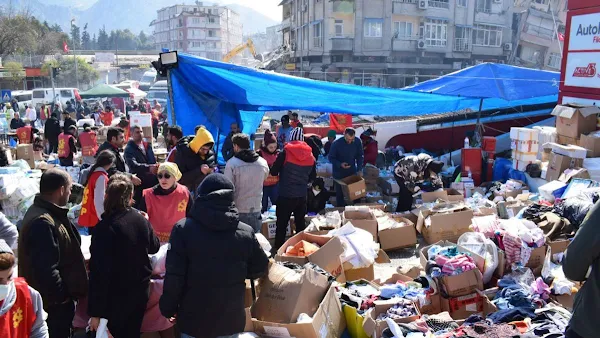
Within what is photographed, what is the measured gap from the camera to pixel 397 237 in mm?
6152

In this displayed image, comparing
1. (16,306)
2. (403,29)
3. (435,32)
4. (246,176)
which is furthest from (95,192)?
(435,32)

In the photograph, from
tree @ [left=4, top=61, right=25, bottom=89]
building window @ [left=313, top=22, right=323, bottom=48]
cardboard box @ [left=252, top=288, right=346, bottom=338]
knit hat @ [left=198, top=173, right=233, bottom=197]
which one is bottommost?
cardboard box @ [left=252, top=288, right=346, bottom=338]

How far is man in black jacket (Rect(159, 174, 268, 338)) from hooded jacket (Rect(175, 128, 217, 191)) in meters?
2.49

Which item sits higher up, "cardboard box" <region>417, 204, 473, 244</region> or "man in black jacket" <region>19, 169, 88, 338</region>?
"man in black jacket" <region>19, 169, 88, 338</region>

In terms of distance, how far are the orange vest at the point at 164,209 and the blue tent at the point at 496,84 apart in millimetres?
6349

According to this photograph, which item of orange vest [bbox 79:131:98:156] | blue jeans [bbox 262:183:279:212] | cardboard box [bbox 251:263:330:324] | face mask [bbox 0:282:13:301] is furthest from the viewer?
orange vest [bbox 79:131:98:156]

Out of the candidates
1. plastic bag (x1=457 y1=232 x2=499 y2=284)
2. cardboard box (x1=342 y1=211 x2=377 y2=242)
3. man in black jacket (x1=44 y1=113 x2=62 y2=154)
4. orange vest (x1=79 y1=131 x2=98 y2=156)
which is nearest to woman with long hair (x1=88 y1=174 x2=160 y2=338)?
plastic bag (x1=457 y1=232 x2=499 y2=284)

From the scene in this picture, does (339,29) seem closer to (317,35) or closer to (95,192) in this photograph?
(317,35)

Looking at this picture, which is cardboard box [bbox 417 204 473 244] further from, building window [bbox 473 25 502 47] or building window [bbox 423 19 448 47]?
building window [bbox 473 25 502 47]

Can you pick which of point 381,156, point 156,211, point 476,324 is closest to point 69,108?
point 381,156

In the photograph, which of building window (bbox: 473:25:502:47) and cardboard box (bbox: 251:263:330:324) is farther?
building window (bbox: 473:25:502:47)

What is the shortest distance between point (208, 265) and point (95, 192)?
81.6 inches

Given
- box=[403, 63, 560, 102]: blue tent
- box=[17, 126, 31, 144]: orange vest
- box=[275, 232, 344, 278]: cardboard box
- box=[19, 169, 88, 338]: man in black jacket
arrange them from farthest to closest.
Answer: box=[17, 126, 31, 144]: orange vest
box=[403, 63, 560, 102]: blue tent
box=[275, 232, 344, 278]: cardboard box
box=[19, 169, 88, 338]: man in black jacket

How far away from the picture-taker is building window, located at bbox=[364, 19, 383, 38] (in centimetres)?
3656
